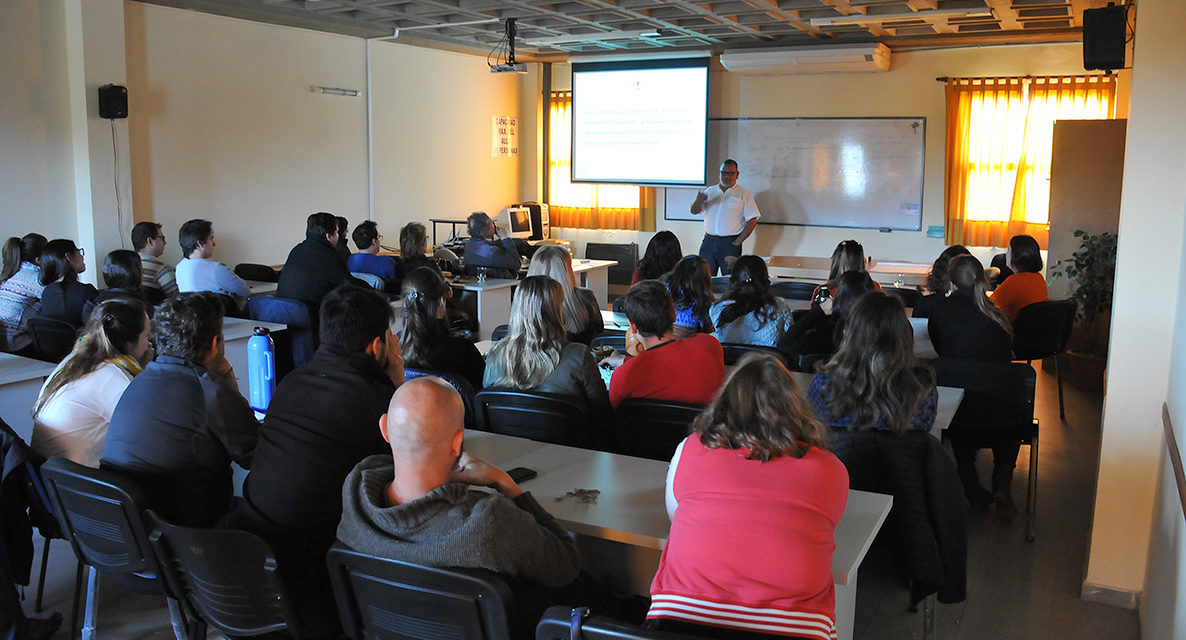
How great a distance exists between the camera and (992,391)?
12.5 feet

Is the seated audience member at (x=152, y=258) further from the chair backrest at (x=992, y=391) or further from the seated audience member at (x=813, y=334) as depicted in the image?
the chair backrest at (x=992, y=391)

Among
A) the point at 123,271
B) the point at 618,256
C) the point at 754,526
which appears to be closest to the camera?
the point at 754,526

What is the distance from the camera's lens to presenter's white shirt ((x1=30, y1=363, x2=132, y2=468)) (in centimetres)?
A: 287

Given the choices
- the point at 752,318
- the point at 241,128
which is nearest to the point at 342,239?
the point at 241,128

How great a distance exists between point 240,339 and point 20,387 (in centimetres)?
119

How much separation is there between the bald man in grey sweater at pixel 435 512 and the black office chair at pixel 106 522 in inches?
27.7

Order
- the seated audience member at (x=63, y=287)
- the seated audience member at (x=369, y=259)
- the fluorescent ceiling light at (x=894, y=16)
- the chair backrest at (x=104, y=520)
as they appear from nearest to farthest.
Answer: the chair backrest at (x=104, y=520)
the seated audience member at (x=63, y=287)
the seated audience member at (x=369, y=259)
the fluorescent ceiling light at (x=894, y=16)

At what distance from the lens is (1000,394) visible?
3.82m

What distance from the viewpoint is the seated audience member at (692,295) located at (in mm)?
4465

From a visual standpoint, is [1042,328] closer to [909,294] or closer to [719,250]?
[909,294]

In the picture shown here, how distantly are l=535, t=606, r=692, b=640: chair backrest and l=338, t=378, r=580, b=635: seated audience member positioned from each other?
0.15 metres

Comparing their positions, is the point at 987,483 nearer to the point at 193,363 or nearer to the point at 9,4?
the point at 193,363

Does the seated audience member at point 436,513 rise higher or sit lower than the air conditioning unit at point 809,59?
lower

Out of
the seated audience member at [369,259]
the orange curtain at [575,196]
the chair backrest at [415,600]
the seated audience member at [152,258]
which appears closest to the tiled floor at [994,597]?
the chair backrest at [415,600]
